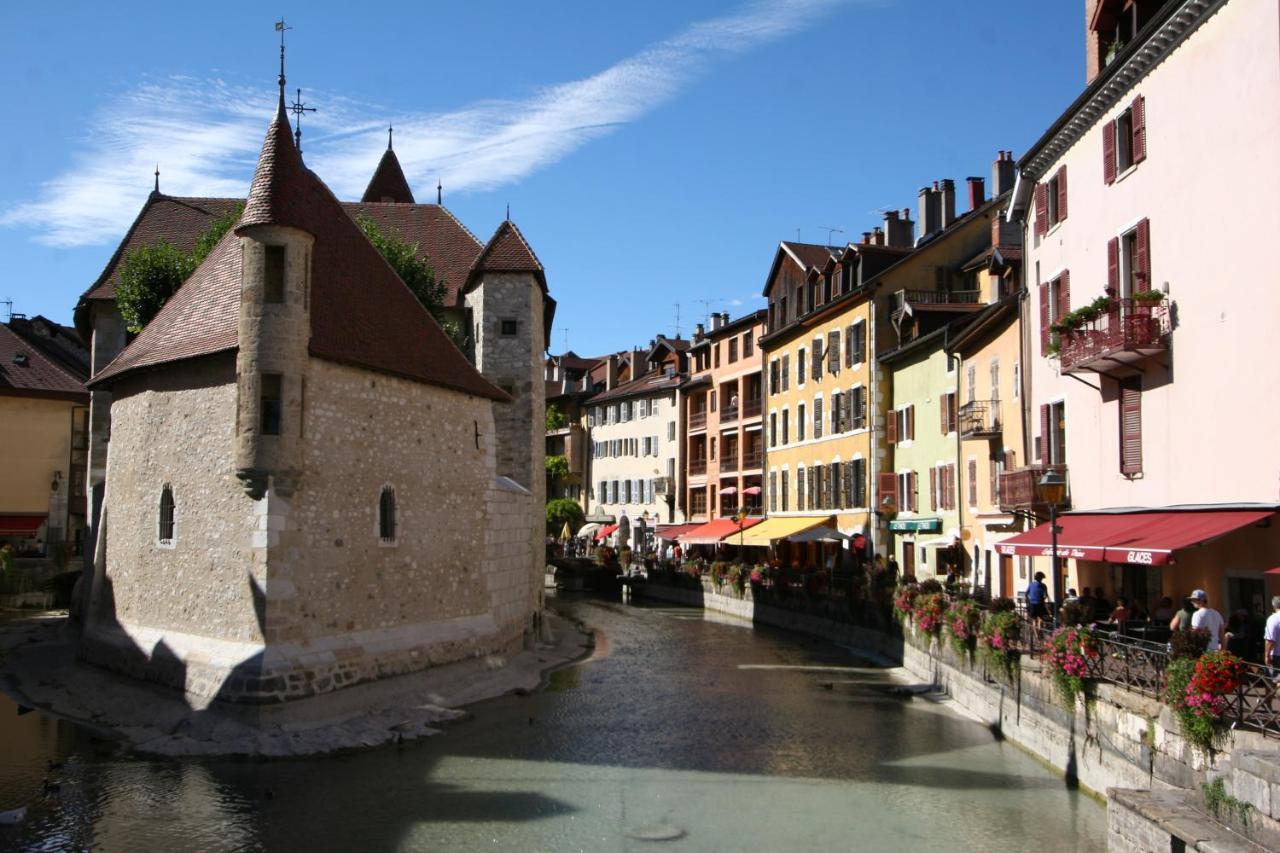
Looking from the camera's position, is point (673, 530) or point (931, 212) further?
point (673, 530)

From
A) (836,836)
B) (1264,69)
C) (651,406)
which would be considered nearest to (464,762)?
(836,836)

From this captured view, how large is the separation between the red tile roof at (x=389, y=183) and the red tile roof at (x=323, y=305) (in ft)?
81.5

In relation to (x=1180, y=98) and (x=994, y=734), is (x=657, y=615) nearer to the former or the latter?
(x=994, y=734)

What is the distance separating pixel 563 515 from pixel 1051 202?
4809 cm

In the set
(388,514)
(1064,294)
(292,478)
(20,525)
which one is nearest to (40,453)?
(20,525)

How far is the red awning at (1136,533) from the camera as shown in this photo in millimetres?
15289

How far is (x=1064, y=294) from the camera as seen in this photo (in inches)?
896

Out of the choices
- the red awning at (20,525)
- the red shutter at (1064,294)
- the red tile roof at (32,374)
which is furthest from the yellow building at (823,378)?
the red awning at (20,525)

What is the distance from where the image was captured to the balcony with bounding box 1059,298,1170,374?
59.5 feet

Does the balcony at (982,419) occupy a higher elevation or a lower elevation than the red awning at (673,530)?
higher

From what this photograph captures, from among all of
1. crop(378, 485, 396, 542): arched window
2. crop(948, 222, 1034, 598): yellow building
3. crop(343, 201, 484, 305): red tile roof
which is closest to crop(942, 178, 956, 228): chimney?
crop(948, 222, 1034, 598): yellow building

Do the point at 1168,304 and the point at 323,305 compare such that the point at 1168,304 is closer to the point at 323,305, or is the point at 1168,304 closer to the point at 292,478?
the point at 323,305

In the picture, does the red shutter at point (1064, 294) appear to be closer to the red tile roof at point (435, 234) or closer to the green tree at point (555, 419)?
the red tile roof at point (435, 234)

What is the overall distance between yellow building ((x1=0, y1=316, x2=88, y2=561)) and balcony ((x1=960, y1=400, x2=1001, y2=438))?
102 feet
